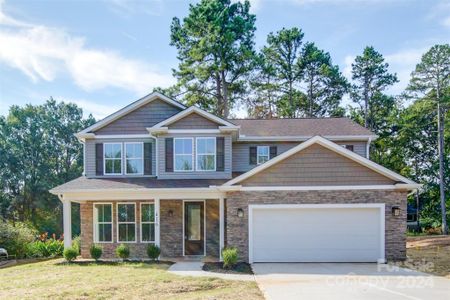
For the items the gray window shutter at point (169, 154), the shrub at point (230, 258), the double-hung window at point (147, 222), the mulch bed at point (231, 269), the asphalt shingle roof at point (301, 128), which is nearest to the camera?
the mulch bed at point (231, 269)

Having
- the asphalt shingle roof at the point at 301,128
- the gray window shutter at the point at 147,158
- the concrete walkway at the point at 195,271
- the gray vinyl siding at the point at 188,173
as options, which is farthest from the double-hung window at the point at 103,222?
the asphalt shingle roof at the point at 301,128

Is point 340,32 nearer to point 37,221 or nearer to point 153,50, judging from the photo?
point 153,50

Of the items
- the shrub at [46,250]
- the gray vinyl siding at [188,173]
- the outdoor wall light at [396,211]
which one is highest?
the gray vinyl siding at [188,173]

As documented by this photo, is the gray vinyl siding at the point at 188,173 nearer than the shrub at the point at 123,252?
No

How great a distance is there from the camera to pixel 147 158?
16578mm

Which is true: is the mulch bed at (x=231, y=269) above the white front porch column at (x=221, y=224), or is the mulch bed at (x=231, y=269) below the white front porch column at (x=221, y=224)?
below

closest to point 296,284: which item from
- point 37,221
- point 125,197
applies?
point 125,197

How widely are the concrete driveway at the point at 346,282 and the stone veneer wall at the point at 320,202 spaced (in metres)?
1.05

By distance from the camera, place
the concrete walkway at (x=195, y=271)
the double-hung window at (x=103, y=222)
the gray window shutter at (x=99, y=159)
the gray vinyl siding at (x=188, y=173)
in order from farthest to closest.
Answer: the gray window shutter at (x=99, y=159) < the gray vinyl siding at (x=188, y=173) < the double-hung window at (x=103, y=222) < the concrete walkway at (x=195, y=271)

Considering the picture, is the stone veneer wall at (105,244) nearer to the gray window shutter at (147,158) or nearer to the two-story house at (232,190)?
the two-story house at (232,190)

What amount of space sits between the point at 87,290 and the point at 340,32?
16847 mm

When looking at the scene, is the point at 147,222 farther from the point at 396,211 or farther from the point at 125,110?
the point at 396,211

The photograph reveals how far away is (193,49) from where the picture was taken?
30.5 metres

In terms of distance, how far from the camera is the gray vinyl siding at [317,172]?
13.4m
